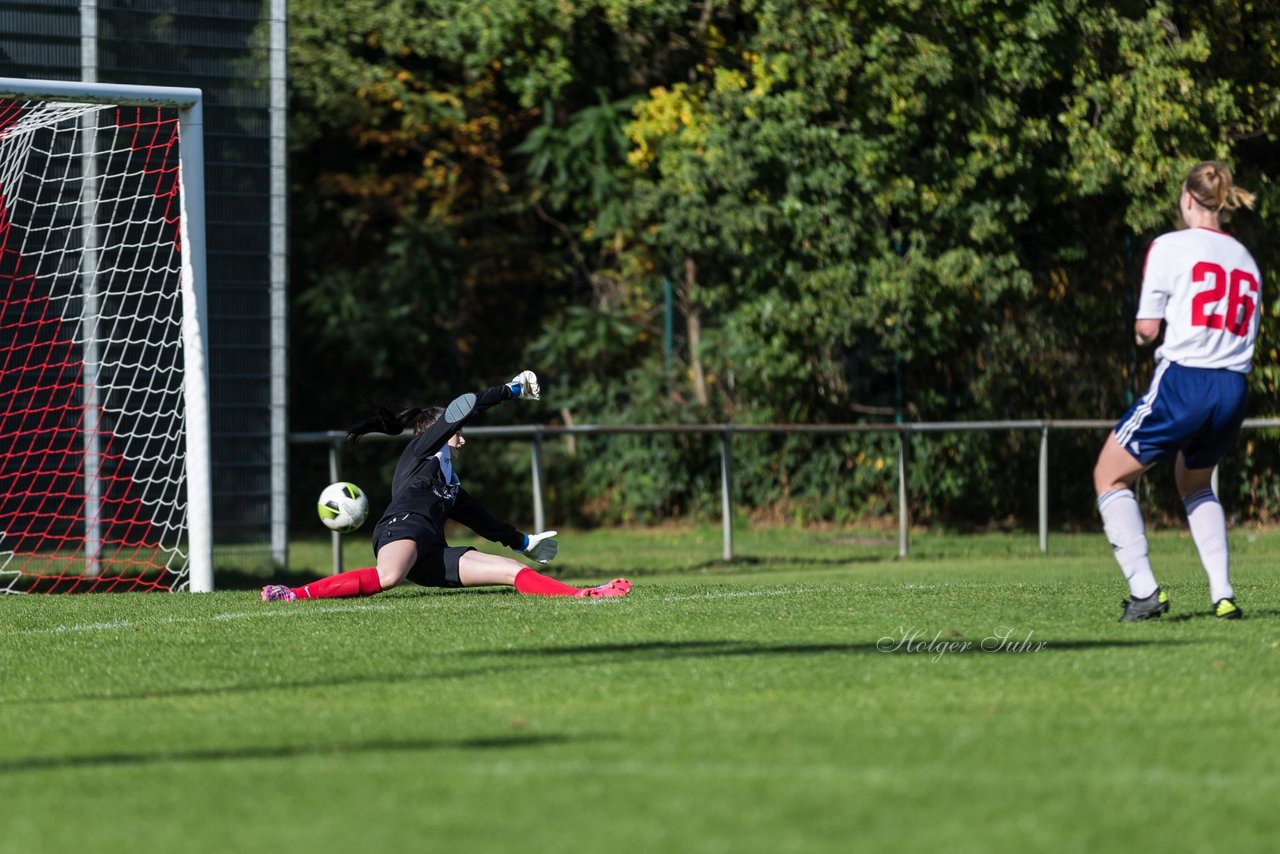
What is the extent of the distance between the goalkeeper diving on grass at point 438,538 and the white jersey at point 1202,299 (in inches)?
137

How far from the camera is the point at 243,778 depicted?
184 inches

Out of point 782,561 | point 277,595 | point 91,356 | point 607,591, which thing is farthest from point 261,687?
point 782,561

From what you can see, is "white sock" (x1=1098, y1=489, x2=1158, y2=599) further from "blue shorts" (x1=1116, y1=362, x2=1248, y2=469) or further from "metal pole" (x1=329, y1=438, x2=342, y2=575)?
"metal pole" (x1=329, y1=438, x2=342, y2=575)

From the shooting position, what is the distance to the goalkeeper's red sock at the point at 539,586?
9539 millimetres

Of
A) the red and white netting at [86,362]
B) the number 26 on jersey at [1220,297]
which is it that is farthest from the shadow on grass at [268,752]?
the red and white netting at [86,362]

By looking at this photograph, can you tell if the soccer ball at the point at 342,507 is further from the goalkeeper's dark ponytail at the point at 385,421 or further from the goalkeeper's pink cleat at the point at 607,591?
the goalkeeper's pink cleat at the point at 607,591

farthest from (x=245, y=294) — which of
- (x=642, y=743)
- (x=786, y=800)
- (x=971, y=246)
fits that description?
(x=786, y=800)

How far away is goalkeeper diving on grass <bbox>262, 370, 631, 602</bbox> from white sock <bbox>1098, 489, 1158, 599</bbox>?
9.71 feet

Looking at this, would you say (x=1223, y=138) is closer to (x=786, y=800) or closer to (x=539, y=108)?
(x=539, y=108)

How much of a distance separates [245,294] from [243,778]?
9.78 m

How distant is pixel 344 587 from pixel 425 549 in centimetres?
50

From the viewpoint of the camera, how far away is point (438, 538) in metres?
9.96

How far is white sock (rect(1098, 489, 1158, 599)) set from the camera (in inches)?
293

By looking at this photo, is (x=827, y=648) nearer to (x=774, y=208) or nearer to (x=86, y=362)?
(x=86, y=362)
